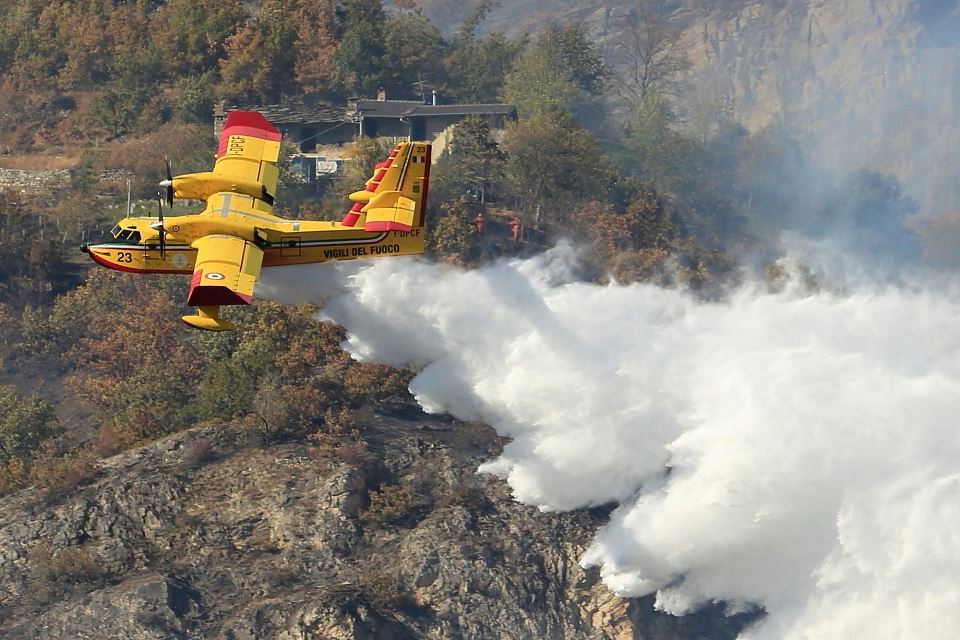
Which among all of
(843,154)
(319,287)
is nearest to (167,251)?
(319,287)

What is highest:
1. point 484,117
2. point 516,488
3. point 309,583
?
point 484,117

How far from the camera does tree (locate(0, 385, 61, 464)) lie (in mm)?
57062

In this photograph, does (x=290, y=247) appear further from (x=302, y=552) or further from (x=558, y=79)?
(x=558, y=79)

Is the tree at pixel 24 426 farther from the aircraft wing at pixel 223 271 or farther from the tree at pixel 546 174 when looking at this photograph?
the tree at pixel 546 174

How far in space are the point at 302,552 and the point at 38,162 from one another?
3552 centimetres

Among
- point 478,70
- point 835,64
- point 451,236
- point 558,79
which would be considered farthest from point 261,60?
point 835,64

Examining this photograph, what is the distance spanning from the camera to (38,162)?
7962 centimetres

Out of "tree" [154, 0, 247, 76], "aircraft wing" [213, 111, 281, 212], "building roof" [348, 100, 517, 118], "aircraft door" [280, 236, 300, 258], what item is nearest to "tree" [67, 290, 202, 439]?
"aircraft wing" [213, 111, 281, 212]

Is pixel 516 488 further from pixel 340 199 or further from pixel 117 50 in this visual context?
pixel 117 50

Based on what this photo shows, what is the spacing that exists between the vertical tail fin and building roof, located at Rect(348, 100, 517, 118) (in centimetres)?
3123

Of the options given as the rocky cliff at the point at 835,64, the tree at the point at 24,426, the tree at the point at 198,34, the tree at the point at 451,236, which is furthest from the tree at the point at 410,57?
the rocky cliff at the point at 835,64

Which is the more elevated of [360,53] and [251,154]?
[360,53]

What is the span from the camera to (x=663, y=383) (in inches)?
2073

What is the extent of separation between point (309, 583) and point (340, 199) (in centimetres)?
2061
